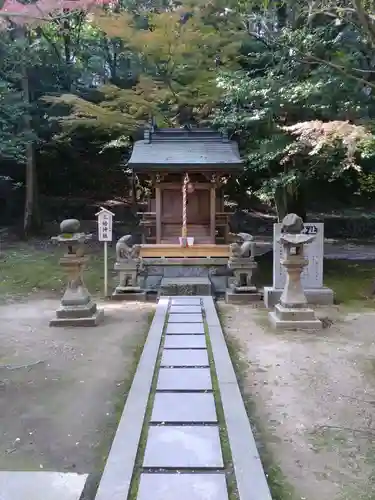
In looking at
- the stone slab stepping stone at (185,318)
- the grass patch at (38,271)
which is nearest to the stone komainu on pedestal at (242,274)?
the stone slab stepping stone at (185,318)

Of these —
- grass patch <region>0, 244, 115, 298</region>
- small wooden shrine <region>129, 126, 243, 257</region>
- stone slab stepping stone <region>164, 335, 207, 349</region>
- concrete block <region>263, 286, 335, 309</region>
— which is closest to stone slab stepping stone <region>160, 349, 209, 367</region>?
stone slab stepping stone <region>164, 335, 207, 349</region>

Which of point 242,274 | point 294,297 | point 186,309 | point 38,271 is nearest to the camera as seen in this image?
point 294,297

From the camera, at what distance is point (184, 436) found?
354cm

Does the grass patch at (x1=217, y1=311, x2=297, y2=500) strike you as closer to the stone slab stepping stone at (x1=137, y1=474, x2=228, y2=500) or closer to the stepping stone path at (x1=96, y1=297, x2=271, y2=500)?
the stepping stone path at (x1=96, y1=297, x2=271, y2=500)

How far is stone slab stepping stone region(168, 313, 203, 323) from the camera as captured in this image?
23.7 feet

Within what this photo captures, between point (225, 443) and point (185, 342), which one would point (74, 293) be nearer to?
point (185, 342)

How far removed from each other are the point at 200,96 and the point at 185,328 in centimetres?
859

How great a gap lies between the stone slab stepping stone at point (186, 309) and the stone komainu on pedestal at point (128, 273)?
1.75 metres

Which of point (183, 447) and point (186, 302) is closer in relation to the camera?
point (183, 447)

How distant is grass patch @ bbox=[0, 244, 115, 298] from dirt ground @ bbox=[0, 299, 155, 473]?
3.02 metres

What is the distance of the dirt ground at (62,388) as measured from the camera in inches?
138

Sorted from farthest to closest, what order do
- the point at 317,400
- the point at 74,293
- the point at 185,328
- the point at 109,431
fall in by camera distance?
the point at 74,293 < the point at 185,328 < the point at 317,400 < the point at 109,431

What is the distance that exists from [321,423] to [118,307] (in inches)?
218

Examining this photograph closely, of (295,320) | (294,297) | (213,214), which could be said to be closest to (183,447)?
(295,320)
